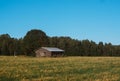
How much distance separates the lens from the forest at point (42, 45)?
344 ft

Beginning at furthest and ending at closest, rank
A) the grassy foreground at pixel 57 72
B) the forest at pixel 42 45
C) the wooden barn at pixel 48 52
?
the forest at pixel 42 45 → the wooden barn at pixel 48 52 → the grassy foreground at pixel 57 72

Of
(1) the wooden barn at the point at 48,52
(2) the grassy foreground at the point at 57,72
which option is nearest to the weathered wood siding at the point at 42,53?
(1) the wooden barn at the point at 48,52

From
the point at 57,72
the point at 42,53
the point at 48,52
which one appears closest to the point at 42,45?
the point at 42,53

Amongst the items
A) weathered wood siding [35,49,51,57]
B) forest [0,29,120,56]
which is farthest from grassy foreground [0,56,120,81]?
forest [0,29,120,56]

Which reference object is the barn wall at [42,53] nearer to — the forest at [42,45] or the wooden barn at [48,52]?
the wooden barn at [48,52]

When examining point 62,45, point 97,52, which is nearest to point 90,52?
point 97,52

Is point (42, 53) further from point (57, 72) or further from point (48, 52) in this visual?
point (57, 72)

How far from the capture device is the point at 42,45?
4254 inches

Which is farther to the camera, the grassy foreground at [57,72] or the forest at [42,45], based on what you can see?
the forest at [42,45]

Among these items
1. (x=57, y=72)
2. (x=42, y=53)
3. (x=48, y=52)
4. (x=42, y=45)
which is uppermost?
(x=42, y=45)

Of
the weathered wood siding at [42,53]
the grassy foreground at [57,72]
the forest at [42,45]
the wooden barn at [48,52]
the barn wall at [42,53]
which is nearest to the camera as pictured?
the grassy foreground at [57,72]

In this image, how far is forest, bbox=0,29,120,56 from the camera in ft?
344

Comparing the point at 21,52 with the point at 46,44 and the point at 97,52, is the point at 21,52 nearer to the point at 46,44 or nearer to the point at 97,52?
the point at 46,44

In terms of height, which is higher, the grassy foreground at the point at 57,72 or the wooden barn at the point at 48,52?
the wooden barn at the point at 48,52
